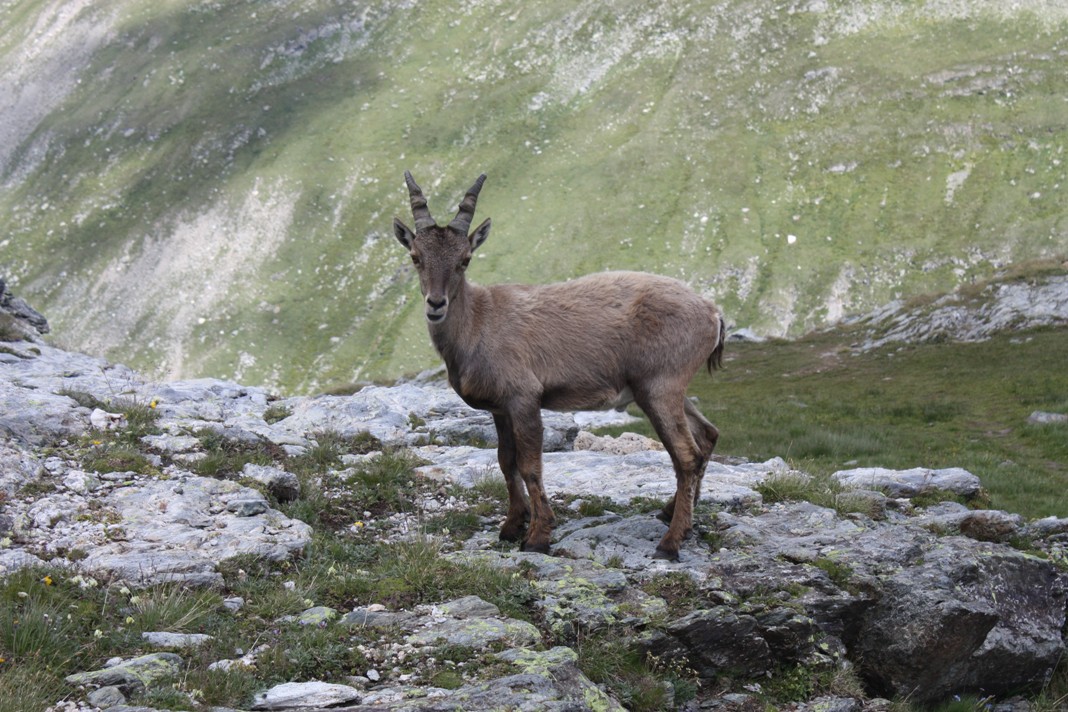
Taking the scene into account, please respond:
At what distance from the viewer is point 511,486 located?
11727mm

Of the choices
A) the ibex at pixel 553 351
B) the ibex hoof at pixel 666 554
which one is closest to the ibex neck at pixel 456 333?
the ibex at pixel 553 351

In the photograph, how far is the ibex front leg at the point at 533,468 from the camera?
433 inches

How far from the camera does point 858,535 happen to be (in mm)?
11695

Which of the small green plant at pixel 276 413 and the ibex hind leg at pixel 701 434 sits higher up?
the ibex hind leg at pixel 701 434

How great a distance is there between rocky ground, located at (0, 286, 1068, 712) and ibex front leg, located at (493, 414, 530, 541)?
38cm

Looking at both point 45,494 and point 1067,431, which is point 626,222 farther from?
point 45,494

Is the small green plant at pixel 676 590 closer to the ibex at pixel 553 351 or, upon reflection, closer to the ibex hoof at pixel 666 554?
the ibex hoof at pixel 666 554

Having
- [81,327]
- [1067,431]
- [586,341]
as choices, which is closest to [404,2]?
[81,327]

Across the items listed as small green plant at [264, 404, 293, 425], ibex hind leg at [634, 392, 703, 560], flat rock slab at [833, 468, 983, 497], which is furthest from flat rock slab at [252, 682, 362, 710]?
small green plant at [264, 404, 293, 425]

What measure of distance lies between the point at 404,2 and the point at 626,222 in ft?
199

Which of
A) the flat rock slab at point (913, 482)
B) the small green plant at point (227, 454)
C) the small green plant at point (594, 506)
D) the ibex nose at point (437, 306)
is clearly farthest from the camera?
the flat rock slab at point (913, 482)

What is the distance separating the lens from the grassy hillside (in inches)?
4026

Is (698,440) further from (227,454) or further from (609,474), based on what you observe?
(227,454)

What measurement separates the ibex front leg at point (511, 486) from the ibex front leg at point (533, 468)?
42 centimetres
